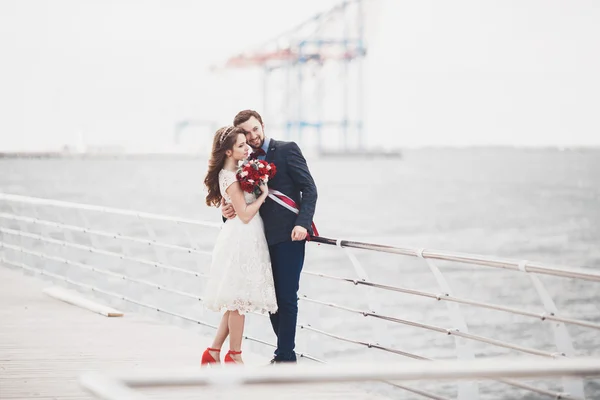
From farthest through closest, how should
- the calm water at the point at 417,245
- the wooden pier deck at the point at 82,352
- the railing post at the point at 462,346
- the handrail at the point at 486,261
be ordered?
the calm water at the point at 417,245 → the wooden pier deck at the point at 82,352 → the railing post at the point at 462,346 → the handrail at the point at 486,261

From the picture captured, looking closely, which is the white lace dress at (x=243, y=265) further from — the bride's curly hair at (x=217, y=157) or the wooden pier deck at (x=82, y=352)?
the wooden pier deck at (x=82, y=352)

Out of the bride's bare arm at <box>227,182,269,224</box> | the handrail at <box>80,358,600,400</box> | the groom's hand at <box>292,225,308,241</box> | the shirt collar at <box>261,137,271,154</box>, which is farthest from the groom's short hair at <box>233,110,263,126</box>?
the handrail at <box>80,358,600,400</box>

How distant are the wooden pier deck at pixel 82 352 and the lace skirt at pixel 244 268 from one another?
0.31m

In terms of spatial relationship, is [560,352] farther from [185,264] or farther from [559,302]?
[185,264]

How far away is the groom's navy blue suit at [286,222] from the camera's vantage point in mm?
4273

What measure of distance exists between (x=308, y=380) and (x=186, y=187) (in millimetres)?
85672

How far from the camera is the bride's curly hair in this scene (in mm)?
4109

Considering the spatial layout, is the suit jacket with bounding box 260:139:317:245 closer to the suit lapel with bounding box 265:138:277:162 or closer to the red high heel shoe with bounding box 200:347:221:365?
the suit lapel with bounding box 265:138:277:162

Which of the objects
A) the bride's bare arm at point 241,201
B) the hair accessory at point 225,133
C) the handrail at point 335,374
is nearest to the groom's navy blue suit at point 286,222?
the bride's bare arm at point 241,201

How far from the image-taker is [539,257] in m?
33.4

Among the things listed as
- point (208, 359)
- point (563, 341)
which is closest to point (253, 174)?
point (208, 359)

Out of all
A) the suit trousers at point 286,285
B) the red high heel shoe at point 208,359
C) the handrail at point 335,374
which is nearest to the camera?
the handrail at point 335,374

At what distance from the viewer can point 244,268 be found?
13.9ft

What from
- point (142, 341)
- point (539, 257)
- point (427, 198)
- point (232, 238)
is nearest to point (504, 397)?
point (142, 341)
